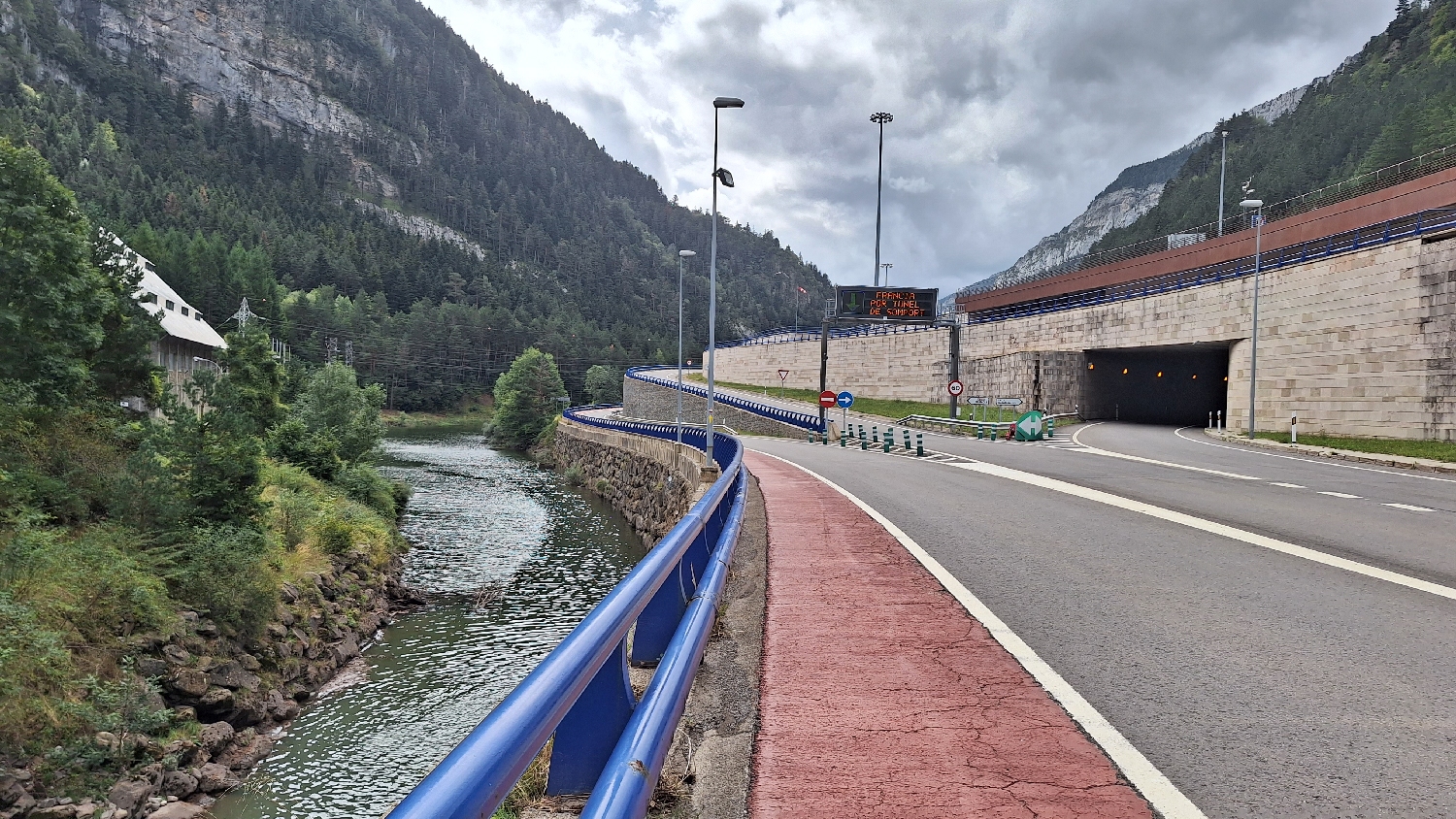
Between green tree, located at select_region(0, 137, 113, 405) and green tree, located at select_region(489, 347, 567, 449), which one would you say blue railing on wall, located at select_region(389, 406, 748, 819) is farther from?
green tree, located at select_region(489, 347, 567, 449)

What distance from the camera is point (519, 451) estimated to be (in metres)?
80.2

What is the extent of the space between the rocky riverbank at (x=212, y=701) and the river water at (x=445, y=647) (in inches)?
19.3

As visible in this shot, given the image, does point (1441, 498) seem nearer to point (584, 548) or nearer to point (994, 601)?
point (994, 601)

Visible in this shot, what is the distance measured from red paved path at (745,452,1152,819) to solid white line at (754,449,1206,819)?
6 centimetres

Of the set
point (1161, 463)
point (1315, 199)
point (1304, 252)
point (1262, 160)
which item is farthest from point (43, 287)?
point (1262, 160)

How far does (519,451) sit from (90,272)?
55339 millimetres

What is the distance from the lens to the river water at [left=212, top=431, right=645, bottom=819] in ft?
45.8

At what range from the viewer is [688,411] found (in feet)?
224

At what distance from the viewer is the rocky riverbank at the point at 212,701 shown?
37.5 ft

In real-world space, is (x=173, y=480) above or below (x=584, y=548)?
above

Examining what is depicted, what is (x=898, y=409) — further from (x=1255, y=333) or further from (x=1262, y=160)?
(x=1262, y=160)

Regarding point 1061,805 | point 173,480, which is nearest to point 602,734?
point 1061,805

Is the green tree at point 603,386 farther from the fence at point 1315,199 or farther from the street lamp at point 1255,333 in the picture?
the street lamp at point 1255,333

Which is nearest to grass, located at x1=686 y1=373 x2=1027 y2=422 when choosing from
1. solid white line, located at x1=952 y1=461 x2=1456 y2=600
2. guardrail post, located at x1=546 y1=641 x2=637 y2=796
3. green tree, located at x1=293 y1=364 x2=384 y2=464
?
solid white line, located at x1=952 y1=461 x2=1456 y2=600
